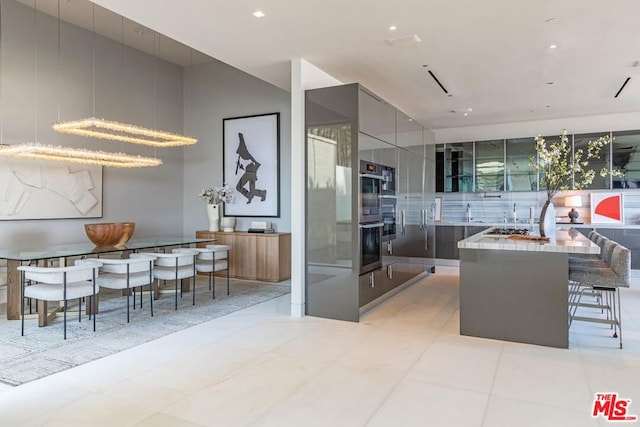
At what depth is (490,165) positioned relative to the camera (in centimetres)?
838

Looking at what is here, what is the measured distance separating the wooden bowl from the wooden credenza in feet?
6.16

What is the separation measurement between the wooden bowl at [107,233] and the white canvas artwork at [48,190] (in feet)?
3.90

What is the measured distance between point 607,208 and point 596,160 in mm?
895

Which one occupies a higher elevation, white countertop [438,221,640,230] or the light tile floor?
white countertop [438,221,640,230]

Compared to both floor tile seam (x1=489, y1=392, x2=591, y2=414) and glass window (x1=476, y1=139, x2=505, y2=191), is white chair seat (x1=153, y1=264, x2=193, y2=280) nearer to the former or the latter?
floor tile seam (x1=489, y1=392, x2=591, y2=414)

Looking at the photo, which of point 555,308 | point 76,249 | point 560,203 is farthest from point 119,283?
point 560,203

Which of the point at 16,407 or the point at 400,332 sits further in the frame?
the point at 400,332

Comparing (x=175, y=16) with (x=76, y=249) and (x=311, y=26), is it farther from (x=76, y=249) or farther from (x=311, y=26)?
(x=76, y=249)

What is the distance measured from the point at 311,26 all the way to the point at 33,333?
394 cm

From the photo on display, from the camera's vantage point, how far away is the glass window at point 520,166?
26.3 ft

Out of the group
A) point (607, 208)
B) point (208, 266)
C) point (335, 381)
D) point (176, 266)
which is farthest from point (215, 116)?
point (607, 208)

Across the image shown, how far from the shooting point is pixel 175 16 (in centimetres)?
368

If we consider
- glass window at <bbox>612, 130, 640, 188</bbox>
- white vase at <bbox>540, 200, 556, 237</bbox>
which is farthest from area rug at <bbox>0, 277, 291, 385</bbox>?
glass window at <bbox>612, 130, 640, 188</bbox>

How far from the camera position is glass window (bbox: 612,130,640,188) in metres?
7.20
